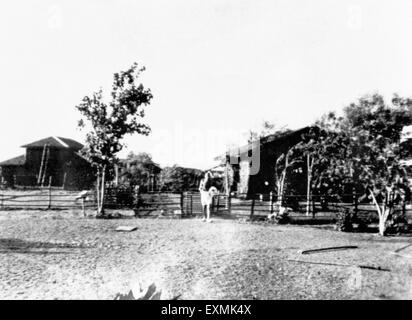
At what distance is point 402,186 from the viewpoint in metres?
11.8

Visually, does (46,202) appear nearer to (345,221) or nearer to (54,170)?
(345,221)

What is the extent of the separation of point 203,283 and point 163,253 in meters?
2.51

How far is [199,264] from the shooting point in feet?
23.9

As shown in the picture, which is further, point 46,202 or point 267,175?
point 267,175

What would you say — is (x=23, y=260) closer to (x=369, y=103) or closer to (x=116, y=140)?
(x=116, y=140)

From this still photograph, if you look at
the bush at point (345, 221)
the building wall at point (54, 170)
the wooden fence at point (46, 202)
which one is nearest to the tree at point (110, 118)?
the wooden fence at point (46, 202)

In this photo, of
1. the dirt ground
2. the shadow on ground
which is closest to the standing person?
the dirt ground

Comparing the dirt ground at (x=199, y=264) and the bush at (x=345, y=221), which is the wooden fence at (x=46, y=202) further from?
the bush at (x=345, y=221)

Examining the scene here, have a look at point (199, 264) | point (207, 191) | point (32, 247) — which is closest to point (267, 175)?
point (207, 191)

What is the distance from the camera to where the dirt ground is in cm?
566

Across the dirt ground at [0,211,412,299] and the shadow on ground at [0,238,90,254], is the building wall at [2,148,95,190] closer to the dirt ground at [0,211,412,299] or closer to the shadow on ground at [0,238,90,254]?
the dirt ground at [0,211,412,299]

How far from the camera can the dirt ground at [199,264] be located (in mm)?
5664

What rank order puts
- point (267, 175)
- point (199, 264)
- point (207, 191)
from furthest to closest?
1. point (267, 175)
2. point (207, 191)
3. point (199, 264)
